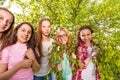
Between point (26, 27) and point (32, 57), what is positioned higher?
point (26, 27)

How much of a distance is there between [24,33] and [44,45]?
1.06 m

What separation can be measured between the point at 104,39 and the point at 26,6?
8.61ft

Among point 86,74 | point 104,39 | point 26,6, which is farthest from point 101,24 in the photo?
point 86,74

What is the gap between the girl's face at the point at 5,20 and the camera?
129 inches

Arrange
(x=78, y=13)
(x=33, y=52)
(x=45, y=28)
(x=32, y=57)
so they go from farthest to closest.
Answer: (x=78, y=13) → (x=45, y=28) → (x=33, y=52) → (x=32, y=57)

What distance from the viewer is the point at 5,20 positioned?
329 centimetres

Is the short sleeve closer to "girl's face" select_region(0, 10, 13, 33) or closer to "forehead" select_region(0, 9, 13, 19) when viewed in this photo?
"girl's face" select_region(0, 10, 13, 33)

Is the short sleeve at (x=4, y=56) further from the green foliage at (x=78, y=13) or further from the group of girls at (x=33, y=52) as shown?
the green foliage at (x=78, y=13)

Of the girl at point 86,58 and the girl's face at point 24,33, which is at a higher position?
the girl's face at point 24,33

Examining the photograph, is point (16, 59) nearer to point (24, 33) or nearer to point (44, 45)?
point (24, 33)

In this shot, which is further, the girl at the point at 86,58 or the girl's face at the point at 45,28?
the girl at the point at 86,58

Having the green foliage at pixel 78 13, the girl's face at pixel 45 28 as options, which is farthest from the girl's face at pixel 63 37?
the green foliage at pixel 78 13

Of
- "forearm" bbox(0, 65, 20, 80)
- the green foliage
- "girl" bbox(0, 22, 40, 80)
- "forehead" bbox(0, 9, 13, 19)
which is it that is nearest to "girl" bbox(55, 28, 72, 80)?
"girl" bbox(0, 22, 40, 80)

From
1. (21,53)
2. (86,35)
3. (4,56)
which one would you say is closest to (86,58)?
(86,35)
